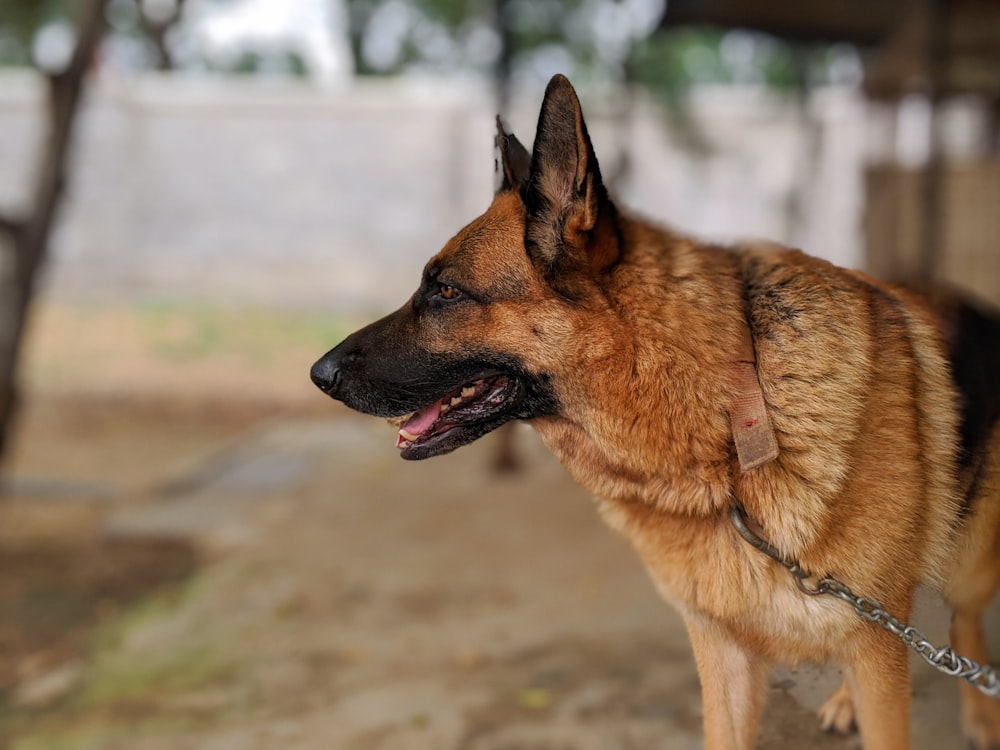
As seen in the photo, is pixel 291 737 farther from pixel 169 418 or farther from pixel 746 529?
pixel 169 418

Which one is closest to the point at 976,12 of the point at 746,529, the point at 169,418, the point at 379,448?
the point at 379,448

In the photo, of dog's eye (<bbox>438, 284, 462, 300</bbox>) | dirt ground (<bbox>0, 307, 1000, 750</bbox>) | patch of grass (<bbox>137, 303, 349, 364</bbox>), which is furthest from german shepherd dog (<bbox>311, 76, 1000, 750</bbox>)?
patch of grass (<bbox>137, 303, 349, 364</bbox>)

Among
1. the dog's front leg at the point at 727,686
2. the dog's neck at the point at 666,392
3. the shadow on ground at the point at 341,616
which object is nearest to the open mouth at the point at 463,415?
the dog's neck at the point at 666,392

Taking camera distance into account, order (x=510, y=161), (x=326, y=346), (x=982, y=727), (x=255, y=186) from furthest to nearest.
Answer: (x=255, y=186)
(x=326, y=346)
(x=982, y=727)
(x=510, y=161)

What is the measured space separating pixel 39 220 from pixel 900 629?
5396 mm

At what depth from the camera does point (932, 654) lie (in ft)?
6.07

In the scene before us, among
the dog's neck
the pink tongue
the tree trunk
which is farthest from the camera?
the tree trunk

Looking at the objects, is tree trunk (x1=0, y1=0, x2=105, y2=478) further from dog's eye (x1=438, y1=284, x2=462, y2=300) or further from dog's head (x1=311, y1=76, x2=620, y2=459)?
dog's eye (x1=438, y1=284, x2=462, y2=300)

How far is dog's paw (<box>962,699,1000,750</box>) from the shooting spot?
2.51m

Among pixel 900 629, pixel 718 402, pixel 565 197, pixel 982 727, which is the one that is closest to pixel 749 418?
pixel 718 402

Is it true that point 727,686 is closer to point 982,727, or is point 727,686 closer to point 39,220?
point 982,727

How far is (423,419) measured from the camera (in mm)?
2268

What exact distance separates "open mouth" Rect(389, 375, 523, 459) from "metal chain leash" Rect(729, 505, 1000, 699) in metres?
0.66

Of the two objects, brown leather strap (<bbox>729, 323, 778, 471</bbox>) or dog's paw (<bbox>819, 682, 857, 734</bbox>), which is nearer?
brown leather strap (<bbox>729, 323, 778, 471</bbox>)
